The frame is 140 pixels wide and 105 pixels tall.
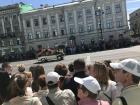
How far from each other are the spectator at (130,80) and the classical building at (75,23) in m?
71.9

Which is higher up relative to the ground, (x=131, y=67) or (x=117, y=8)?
(x=117, y=8)

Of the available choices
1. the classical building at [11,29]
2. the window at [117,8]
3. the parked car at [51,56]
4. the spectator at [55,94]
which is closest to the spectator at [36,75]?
the spectator at [55,94]

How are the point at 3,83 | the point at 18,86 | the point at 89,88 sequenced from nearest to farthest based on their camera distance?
the point at 89,88
the point at 18,86
the point at 3,83

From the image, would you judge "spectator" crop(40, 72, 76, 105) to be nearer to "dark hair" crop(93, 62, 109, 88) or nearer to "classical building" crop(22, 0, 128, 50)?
"dark hair" crop(93, 62, 109, 88)

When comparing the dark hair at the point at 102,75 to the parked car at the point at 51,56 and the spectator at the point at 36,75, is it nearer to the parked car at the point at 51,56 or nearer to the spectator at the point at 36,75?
the spectator at the point at 36,75

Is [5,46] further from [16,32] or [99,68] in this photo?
[99,68]

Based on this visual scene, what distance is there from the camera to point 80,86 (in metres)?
4.83

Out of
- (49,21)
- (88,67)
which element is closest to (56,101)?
(88,67)

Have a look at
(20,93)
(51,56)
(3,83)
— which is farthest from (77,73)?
(51,56)

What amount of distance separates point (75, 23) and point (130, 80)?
260 feet

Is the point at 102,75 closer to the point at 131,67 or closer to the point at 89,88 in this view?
the point at 89,88

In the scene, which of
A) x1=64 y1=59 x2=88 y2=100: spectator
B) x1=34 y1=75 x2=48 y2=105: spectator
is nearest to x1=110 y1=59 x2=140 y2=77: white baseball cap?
x1=34 y1=75 x2=48 y2=105: spectator

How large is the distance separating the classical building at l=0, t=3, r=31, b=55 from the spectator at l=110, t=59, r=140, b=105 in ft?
274

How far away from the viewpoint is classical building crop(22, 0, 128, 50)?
80.3 metres
